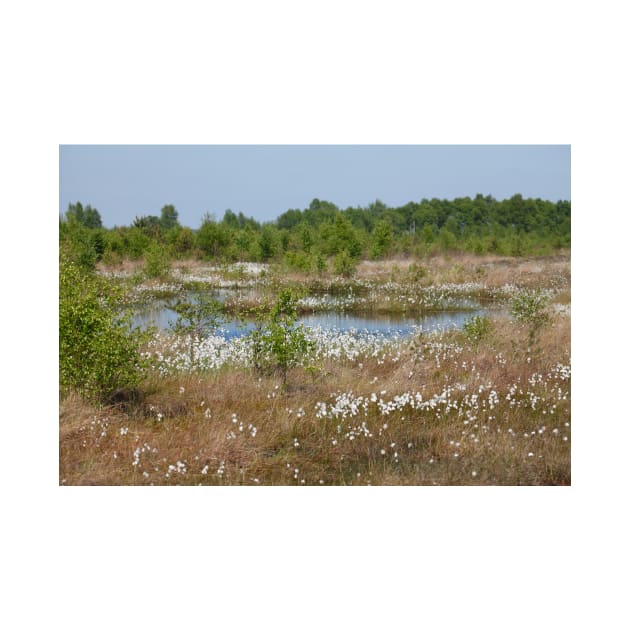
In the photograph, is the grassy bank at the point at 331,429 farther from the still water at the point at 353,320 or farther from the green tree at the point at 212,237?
the green tree at the point at 212,237

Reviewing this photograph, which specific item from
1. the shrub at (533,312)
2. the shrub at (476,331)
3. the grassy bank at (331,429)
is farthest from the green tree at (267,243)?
the grassy bank at (331,429)

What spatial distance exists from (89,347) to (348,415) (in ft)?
11.2

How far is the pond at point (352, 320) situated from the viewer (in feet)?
34.9

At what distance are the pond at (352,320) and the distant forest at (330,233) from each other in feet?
5.52

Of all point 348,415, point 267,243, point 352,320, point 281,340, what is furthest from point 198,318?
point 267,243

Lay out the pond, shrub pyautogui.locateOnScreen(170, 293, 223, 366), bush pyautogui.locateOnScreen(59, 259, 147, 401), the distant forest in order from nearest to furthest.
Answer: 1. bush pyautogui.locateOnScreen(59, 259, 147, 401)
2. shrub pyautogui.locateOnScreen(170, 293, 223, 366)
3. the pond
4. the distant forest

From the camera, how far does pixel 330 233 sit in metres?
15.2

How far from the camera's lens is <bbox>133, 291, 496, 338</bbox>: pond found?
10.6 meters

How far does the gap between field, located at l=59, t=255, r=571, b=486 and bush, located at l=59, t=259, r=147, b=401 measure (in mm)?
263

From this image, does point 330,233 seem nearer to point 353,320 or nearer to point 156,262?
point 353,320

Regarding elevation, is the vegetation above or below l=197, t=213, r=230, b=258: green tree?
below

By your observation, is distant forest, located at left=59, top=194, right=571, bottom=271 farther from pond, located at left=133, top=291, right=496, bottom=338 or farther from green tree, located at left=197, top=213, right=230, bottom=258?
pond, located at left=133, top=291, right=496, bottom=338

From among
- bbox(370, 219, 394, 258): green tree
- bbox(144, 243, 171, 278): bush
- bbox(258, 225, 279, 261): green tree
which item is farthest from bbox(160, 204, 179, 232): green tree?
bbox(370, 219, 394, 258): green tree
